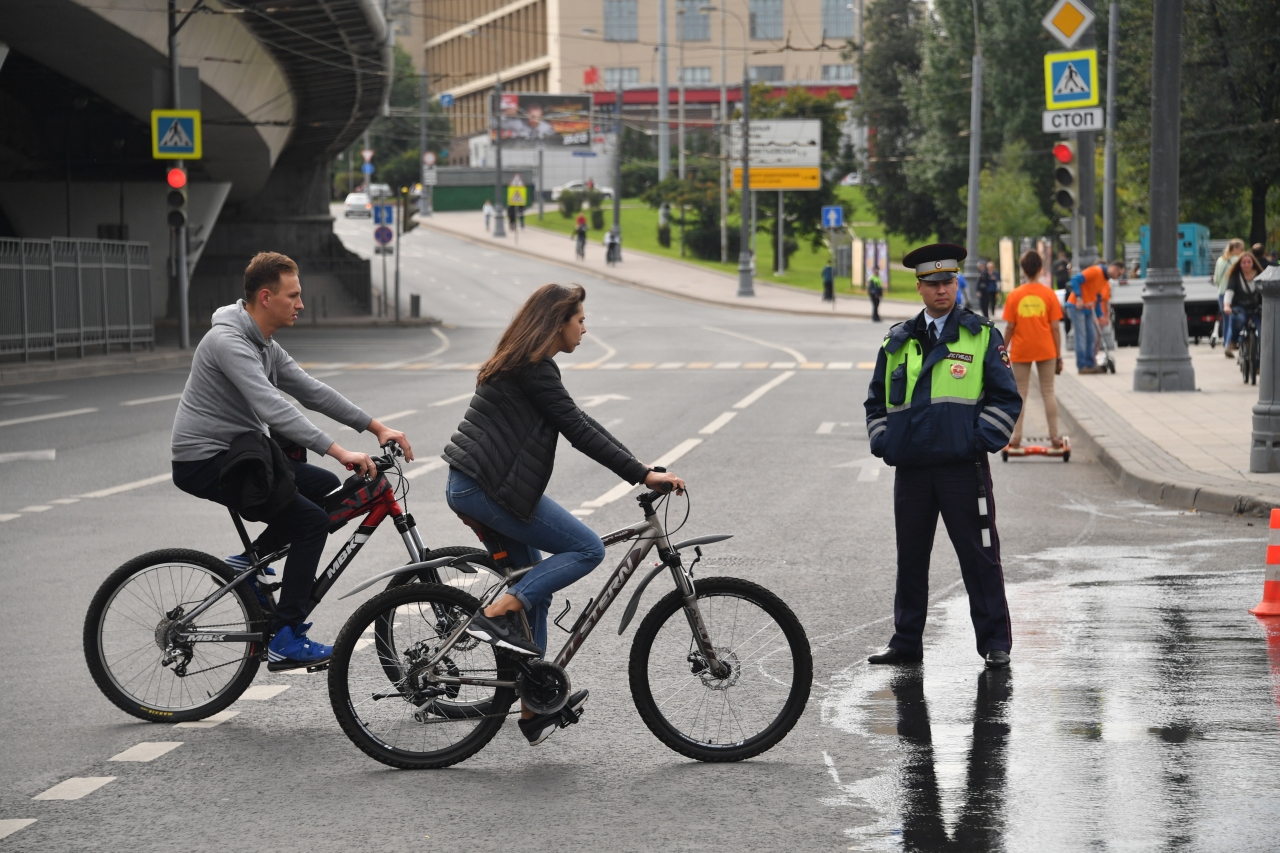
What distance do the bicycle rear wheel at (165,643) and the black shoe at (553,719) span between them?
121cm

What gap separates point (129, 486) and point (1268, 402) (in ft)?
29.3

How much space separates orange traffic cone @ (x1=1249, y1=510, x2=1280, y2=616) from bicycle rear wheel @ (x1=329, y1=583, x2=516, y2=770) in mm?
4102

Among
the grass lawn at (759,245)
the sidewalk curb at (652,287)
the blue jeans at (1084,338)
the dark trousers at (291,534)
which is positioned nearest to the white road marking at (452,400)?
the blue jeans at (1084,338)

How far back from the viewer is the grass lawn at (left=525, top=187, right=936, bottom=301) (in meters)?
72.7

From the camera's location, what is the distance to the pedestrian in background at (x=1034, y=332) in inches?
605

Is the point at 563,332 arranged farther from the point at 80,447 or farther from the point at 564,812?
the point at 80,447

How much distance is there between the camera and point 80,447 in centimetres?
1706

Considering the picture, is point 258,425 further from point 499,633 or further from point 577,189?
point 577,189

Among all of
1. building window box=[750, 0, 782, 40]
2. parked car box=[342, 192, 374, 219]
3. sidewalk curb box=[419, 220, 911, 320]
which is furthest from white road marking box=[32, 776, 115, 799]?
building window box=[750, 0, 782, 40]

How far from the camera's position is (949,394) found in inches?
284

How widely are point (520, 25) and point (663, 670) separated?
134121 millimetres

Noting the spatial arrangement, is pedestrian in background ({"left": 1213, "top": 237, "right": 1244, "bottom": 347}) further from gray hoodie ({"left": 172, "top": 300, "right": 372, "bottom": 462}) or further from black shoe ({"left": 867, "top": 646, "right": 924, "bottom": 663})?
gray hoodie ({"left": 172, "top": 300, "right": 372, "bottom": 462})

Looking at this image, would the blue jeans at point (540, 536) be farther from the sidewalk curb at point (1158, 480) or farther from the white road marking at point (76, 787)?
the sidewalk curb at point (1158, 480)

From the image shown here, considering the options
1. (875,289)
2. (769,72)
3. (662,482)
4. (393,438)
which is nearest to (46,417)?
(393,438)
